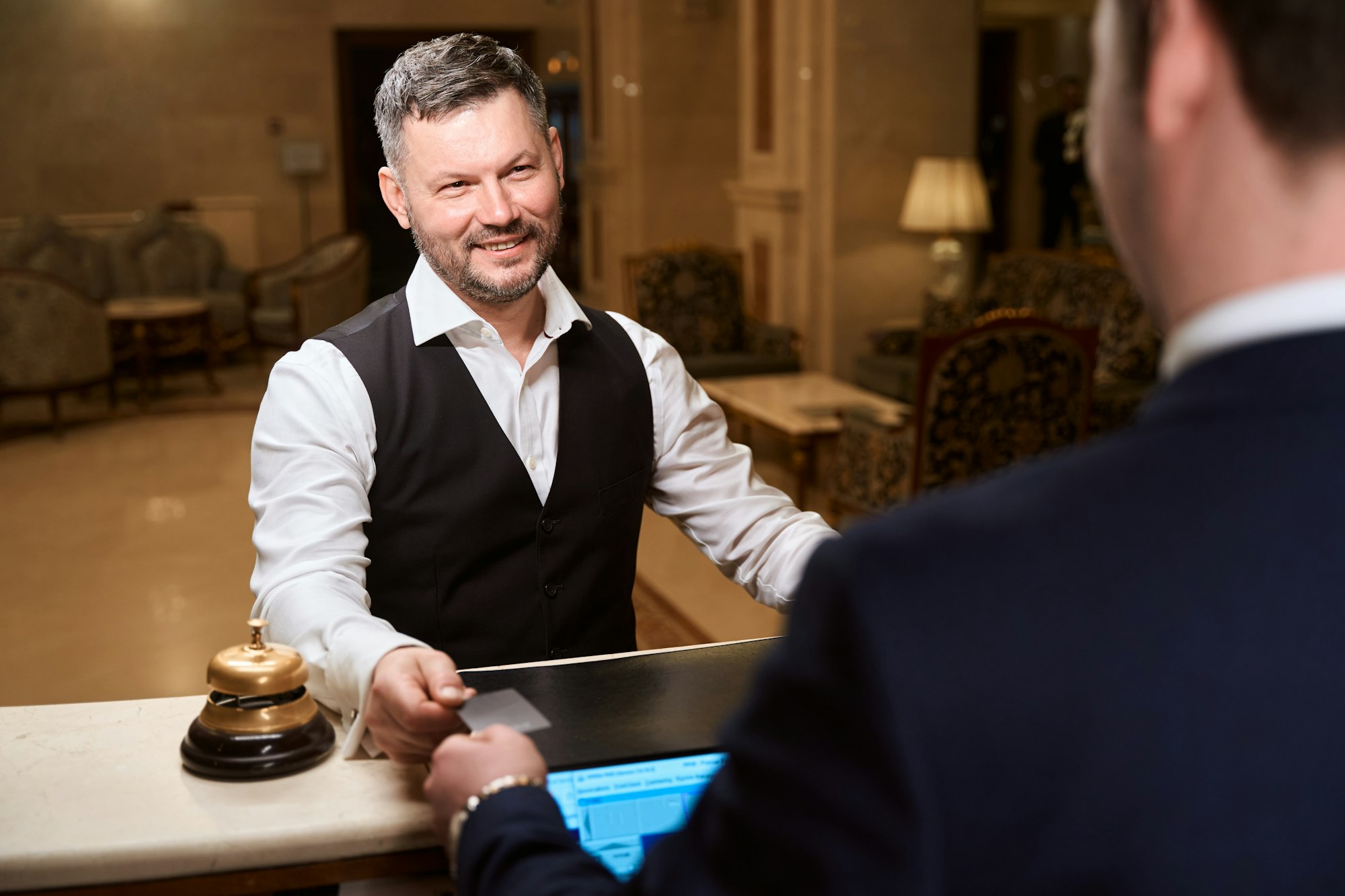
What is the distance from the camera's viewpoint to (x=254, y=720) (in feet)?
3.82

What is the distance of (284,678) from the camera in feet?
3.80

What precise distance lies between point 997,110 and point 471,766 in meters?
7.77

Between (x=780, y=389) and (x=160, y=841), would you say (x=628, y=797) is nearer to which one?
(x=160, y=841)

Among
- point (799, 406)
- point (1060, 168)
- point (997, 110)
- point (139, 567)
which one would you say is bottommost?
point (139, 567)

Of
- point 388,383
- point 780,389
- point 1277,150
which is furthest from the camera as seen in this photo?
point 780,389

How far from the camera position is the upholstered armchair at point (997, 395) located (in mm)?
4094

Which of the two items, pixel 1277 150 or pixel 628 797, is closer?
pixel 1277 150

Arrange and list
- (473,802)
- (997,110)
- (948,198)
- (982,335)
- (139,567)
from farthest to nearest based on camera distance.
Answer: (997,110)
(948,198)
(139,567)
(982,335)
(473,802)

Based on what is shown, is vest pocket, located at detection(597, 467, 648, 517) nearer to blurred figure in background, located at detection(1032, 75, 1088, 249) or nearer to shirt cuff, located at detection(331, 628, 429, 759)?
shirt cuff, located at detection(331, 628, 429, 759)

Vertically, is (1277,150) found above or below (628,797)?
above

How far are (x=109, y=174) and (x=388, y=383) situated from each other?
37.0 feet

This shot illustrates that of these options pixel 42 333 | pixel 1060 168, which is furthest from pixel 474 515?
pixel 1060 168

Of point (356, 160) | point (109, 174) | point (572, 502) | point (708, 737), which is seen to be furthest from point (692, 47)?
point (708, 737)

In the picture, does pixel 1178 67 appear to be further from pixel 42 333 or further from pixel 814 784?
pixel 42 333
